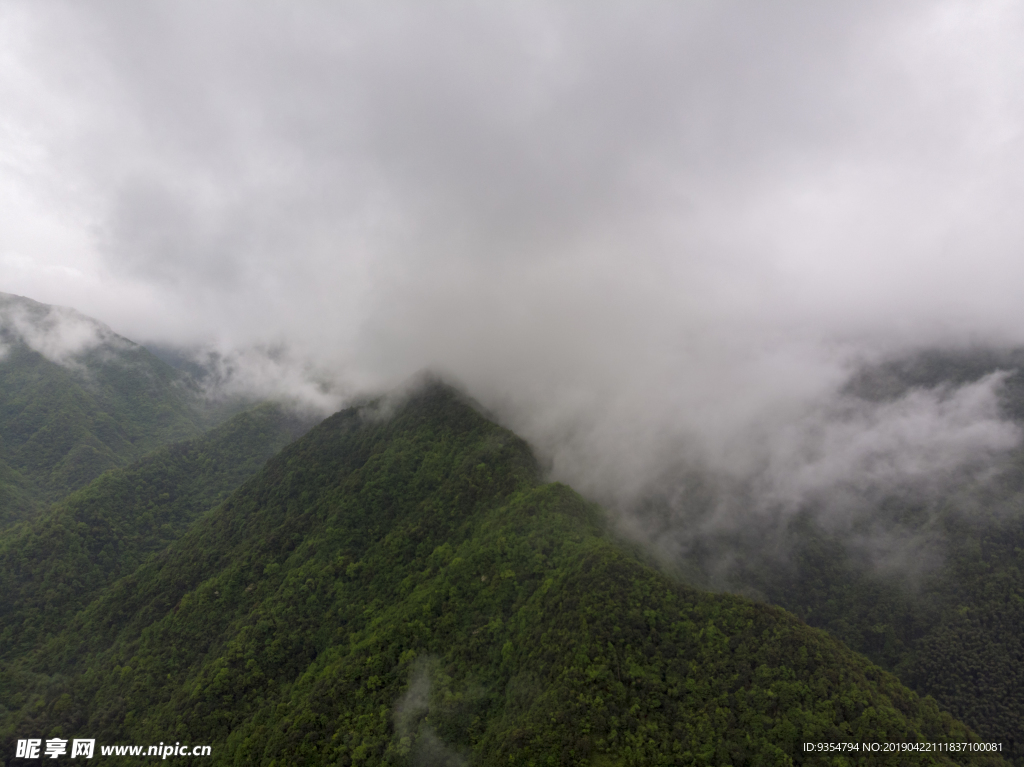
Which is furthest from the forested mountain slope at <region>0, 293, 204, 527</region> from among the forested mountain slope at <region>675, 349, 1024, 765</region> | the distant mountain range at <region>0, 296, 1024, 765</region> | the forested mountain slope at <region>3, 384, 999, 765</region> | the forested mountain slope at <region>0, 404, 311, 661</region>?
the forested mountain slope at <region>675, 349, 1024, 765</region>

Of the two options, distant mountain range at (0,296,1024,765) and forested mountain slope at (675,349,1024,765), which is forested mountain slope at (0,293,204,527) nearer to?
distant mountain range at (0,296,1024,765)

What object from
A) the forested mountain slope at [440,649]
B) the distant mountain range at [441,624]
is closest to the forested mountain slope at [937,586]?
the distant mountain range at [441,624]

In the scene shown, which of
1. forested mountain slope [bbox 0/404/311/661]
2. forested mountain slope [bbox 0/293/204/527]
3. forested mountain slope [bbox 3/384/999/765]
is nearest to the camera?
forested mountain slope [bbox 3/384/999/765]

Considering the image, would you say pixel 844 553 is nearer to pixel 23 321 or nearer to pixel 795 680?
pixel 795 680

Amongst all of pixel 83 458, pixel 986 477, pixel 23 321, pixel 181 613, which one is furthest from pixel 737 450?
pixel 23 321

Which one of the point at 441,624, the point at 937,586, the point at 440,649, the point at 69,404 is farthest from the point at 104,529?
the point at 937,586
